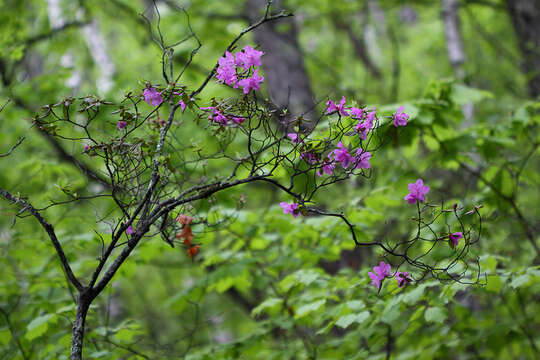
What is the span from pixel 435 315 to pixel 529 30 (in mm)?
4264

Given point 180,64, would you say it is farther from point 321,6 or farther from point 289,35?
point 321,6

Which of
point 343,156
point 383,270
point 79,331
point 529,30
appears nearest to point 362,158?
point 343,156

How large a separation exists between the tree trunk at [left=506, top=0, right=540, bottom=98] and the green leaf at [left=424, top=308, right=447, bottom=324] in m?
3.74

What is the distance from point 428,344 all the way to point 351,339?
0.61 metres

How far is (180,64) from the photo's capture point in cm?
586

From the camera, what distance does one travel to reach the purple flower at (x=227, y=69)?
4.75 feet

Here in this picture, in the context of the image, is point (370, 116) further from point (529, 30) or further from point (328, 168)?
point (529, 30)

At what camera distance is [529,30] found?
16.1ft

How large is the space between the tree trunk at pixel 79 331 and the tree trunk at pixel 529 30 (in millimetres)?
4936

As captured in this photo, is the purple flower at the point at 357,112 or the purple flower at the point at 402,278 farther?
the purple flower at the point at 402,278

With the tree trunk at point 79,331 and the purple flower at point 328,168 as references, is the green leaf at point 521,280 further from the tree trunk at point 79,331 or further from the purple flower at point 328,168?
the tree trunk at point 79,331

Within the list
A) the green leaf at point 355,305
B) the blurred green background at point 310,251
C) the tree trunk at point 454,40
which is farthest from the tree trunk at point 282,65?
the green leaf at point 355,305

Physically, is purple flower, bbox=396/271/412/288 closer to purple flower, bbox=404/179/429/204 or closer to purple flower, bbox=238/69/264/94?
purple flower, bbox=404/179/429/204

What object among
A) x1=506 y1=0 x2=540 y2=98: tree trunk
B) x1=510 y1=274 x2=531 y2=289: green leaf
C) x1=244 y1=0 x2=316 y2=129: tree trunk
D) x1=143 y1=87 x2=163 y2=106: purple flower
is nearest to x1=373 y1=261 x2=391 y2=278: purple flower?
x1=510 y1=274 x2=531 y2=289: green leaf
